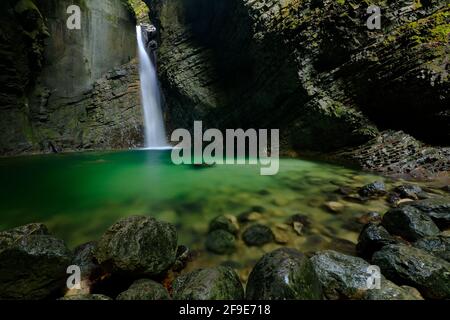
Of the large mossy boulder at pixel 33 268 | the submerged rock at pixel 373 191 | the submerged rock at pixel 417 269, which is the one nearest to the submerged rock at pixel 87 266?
the large mossy boulder at pixel 33 268

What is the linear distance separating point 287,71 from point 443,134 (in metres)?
5.73

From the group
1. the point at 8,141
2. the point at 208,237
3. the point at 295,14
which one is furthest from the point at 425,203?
the point at 8,141

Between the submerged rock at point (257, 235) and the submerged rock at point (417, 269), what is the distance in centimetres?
151

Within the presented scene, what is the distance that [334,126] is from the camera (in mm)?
9102

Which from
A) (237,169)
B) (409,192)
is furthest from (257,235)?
(237,169)

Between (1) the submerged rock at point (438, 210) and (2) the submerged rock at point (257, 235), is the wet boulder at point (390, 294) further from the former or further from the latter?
(1) the submerged rock at point (438, 210)

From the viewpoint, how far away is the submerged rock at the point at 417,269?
2365 millimetres

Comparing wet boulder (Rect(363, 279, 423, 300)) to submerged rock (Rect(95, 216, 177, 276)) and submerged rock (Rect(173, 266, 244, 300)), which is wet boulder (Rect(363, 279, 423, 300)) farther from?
submerged rock (Rect(95, 216, 177, 276))

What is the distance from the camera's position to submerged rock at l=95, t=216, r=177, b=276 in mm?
2729

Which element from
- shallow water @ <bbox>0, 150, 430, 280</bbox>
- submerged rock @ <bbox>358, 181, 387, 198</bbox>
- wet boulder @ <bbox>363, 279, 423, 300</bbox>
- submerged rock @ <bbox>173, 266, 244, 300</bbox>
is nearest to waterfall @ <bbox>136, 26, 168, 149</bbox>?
shallow water @ <bbox>0, 150, 430, 280</bbox>

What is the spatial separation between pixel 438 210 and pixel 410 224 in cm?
76
